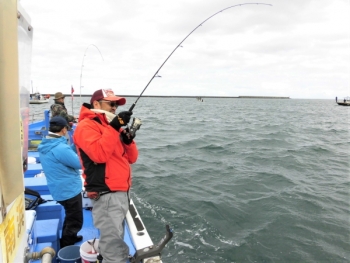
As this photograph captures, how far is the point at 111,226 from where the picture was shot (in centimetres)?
243

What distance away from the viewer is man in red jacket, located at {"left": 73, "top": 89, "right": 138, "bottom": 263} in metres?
2.38

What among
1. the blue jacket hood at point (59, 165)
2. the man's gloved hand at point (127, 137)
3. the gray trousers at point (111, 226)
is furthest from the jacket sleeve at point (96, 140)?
the blue jacket hood at point (59, 165)

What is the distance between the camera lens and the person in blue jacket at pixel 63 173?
10.0 feet

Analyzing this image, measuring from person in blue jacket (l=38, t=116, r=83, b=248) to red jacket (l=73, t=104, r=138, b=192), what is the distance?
0.65 meters

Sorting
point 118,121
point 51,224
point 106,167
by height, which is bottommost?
point 51,224

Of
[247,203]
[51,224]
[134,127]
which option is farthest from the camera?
[247,203]

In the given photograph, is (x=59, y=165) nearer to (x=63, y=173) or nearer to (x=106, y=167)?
(x=63, y=173)

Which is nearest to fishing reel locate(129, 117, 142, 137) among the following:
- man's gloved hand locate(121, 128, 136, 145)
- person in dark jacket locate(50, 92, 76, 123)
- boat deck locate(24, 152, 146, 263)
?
man's gloved hand locate(121, 128, 136, 145)

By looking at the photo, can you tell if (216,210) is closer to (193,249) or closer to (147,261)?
(193,249)

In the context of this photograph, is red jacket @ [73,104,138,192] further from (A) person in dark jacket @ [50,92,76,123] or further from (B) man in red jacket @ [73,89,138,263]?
(A) person in dark jacket @ [50,92,76,123]

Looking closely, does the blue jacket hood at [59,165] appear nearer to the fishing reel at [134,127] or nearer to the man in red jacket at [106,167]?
the man in red jacket at [106,167]

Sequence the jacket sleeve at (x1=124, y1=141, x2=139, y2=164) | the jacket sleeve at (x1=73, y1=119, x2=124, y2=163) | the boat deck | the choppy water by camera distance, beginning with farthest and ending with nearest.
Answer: the choppy water
the boat deck
the jacket sleeve at (x1=124, y1=141, x2=139, y2=164)
the jacket sleeve at (x1=73, y1=119, x2=124, y2=163)

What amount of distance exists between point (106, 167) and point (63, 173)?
35.1 inches

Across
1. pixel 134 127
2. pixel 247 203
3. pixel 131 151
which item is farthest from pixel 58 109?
pixel 247 203
